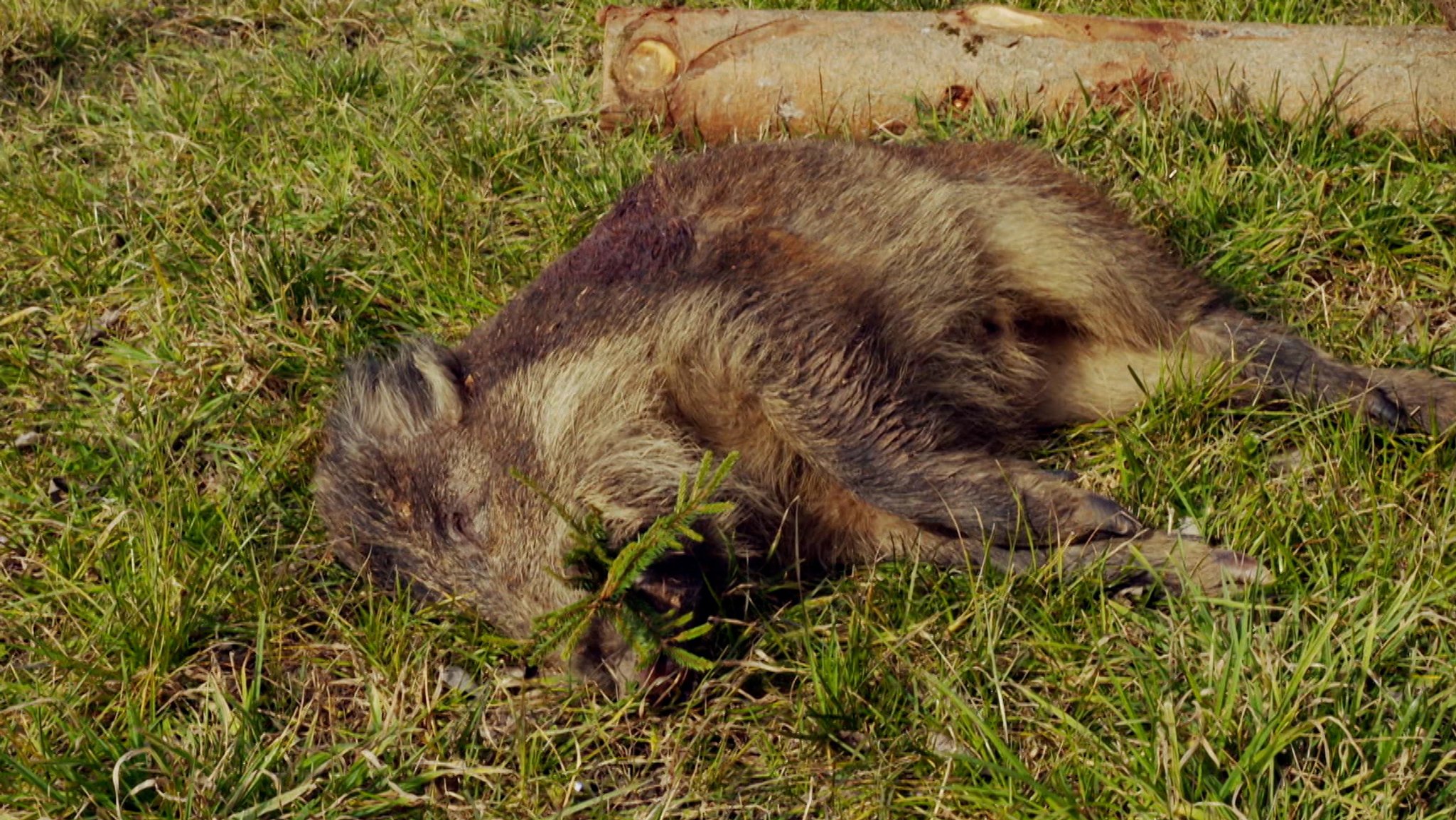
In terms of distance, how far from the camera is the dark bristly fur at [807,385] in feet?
11.4

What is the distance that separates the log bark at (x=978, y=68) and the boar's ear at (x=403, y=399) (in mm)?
1899

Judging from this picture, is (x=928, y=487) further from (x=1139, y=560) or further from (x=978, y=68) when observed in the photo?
(x=978, y=68)

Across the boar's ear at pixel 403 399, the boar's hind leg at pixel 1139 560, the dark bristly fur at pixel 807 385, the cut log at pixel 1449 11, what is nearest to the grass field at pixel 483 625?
the boar's hind leg at pixel 1139 560

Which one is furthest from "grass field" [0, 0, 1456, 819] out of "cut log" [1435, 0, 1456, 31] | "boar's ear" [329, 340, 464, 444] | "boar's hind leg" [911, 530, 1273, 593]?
"cut log" [1435, 0, 1456, 31]

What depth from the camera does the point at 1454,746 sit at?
2617 millimetres

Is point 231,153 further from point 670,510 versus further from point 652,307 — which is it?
point 670,510

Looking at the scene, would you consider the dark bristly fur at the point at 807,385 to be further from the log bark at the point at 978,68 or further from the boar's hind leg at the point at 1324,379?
the log bark at the point at 978,68

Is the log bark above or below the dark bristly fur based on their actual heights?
above

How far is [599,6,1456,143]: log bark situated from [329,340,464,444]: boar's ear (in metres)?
1.90

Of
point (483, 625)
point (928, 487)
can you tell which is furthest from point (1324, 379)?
point (483, 625)

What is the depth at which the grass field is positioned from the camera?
113 inches

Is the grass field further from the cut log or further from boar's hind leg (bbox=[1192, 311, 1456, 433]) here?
the cut log

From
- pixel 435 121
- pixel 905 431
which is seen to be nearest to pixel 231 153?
pixel 435 121

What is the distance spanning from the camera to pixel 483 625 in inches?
138
